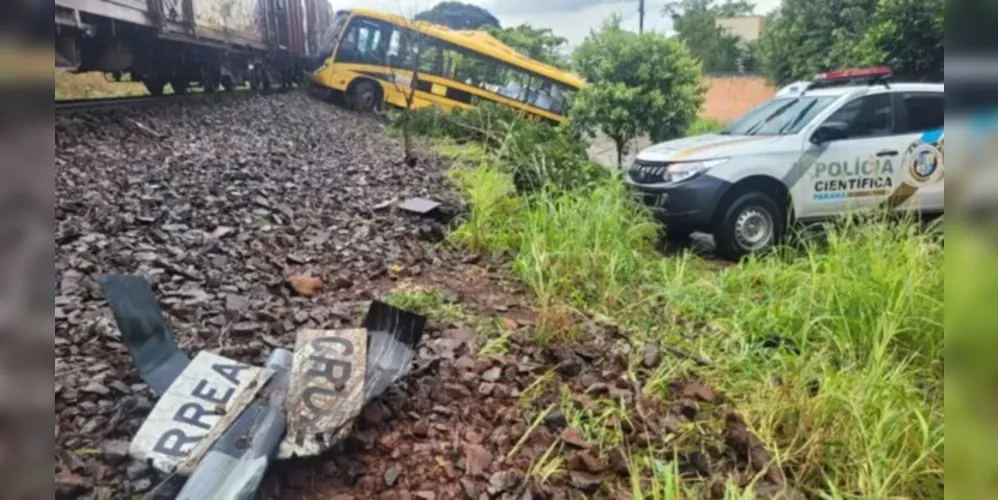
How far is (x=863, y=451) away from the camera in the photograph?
172 cm

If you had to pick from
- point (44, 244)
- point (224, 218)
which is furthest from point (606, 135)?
point (44, 244)

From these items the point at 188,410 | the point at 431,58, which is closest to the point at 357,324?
the point at 188,410

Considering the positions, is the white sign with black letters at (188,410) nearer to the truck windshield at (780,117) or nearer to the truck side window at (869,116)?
the truck windshield at (780,117)

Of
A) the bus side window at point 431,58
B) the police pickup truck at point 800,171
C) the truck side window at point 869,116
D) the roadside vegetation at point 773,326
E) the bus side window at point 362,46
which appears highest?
the bus side window at point 362,46

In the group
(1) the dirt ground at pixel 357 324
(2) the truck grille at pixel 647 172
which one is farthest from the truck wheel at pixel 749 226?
(1) the dirt ground at pixel 357 324

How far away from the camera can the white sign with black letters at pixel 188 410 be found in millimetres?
1436

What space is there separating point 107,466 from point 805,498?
1587mm

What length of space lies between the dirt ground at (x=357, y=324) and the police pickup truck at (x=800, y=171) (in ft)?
6.27

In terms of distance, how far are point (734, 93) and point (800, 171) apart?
10.9 m

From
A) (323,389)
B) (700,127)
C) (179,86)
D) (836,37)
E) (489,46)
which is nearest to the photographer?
(323,389)

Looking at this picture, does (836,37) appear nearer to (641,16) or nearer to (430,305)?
(641,16)

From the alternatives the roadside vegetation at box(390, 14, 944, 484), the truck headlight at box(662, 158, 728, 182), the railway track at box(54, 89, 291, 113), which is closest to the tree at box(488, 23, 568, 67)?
the railway track at box(54, 89, 291, 113)

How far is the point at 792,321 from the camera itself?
8.94 feet

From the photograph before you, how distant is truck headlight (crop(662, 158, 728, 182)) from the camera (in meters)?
5.29
